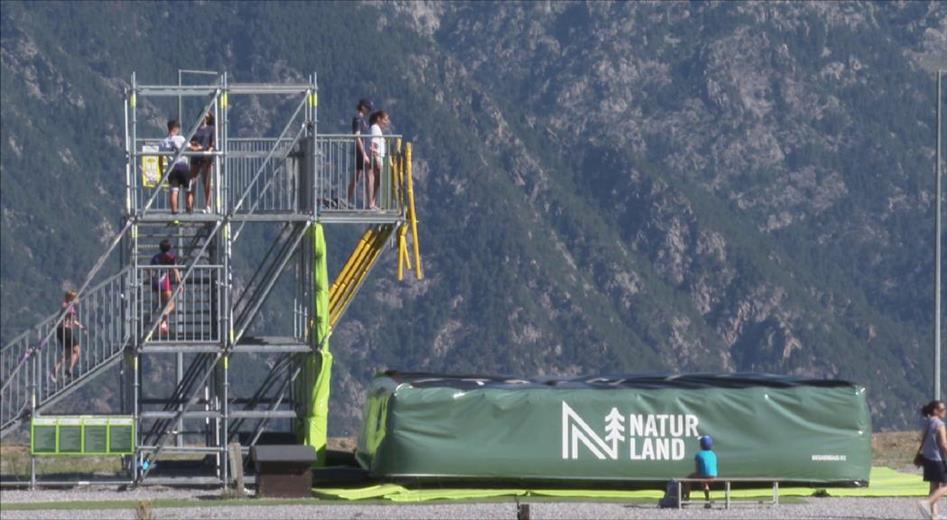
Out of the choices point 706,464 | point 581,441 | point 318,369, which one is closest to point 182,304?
point 318,369

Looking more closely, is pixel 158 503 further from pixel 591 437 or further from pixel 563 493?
pixel 591 437

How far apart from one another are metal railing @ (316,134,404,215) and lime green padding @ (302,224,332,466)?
0.70 m

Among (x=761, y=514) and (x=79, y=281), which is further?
(x=79, y=281)

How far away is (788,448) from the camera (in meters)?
42.4

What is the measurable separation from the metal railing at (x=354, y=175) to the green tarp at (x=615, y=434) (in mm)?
4730

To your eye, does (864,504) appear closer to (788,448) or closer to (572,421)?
(788,448)

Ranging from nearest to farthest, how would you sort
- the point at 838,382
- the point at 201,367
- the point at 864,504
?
1. the point at 864,504
2. the point at 838,382
3. the point at 201,367

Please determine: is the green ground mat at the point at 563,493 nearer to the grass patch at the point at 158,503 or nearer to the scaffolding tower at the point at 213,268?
the grass patch at the point at 158,503

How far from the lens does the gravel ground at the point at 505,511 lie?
37.1 metres

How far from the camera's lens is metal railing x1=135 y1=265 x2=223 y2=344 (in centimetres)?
4497

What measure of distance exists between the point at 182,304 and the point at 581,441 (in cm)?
767

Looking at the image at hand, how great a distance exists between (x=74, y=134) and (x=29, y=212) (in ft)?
38.2

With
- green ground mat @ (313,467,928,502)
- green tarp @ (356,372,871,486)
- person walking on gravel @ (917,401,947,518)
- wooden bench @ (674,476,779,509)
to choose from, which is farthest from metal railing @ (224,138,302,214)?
person walking on gravel @ (917,401,947,518)

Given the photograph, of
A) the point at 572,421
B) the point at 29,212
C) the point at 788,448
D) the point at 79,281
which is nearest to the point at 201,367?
the point at 572,421
